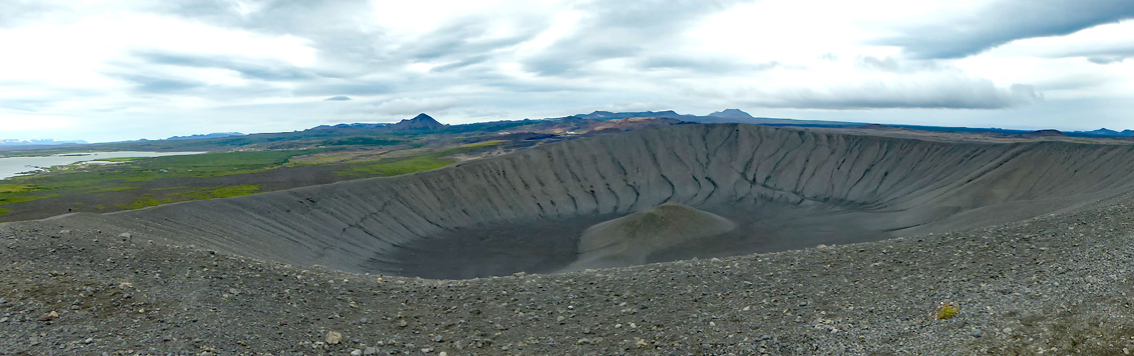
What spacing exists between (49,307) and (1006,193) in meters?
60.7

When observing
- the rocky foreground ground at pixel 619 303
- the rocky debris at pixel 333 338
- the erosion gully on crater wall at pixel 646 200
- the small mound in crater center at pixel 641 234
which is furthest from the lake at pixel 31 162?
the rocky debris at pixel 333 338

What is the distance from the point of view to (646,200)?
60531 millimetres

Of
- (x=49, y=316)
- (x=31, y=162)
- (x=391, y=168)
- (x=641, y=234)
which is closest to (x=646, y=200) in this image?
(x=641, y=234)

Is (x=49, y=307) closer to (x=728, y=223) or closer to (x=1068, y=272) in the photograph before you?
(x=1068, y=272)

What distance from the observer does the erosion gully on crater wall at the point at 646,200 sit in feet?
107

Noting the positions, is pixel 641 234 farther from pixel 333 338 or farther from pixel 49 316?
pixel 49 316

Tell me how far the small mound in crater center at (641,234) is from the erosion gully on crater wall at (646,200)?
304 millimetres

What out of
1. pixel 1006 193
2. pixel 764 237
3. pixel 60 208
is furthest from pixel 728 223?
pixel 60 208

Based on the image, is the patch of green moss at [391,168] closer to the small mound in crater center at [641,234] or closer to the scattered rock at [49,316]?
the small mound in crater center at [641,234]

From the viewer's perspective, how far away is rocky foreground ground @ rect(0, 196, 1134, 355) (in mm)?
8648

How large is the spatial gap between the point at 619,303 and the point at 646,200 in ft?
161

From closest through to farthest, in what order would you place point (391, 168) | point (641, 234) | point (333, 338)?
point (333, 338) < point (641, 234) < point (391, 168)

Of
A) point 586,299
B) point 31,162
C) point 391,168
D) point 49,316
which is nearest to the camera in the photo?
point 49,316

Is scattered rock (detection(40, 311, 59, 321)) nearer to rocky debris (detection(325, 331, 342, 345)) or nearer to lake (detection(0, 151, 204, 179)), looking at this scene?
rocky debris (detection(325, 331, 342, 345))
